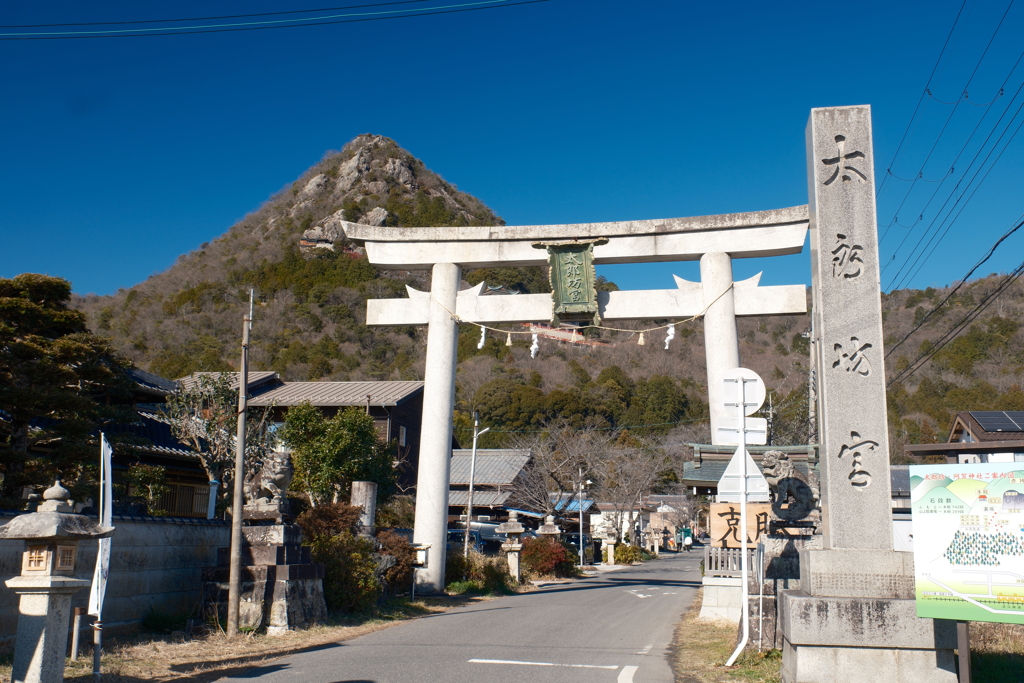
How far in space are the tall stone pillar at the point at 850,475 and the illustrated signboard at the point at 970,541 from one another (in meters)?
0.60

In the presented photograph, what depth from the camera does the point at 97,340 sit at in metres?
14.2

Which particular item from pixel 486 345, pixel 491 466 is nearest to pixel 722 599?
pixel 491 466

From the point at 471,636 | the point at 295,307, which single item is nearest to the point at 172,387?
the point at 471,636

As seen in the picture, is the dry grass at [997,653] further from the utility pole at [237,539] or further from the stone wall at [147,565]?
the stone wall at [147,565]

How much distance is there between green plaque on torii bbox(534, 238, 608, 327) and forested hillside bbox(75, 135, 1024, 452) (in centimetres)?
1991

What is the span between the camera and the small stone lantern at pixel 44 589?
578 centimetres

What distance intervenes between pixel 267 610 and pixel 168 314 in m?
60.3

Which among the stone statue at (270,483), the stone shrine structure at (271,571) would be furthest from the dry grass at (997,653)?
the stone statue at (270,483)

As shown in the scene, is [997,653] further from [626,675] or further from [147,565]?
[147,565]

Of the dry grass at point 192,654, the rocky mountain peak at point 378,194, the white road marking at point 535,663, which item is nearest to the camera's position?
the dry grass at point 192,654

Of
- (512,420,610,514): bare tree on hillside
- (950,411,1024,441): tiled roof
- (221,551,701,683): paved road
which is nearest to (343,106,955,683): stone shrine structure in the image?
(221,551,701,683): paved road

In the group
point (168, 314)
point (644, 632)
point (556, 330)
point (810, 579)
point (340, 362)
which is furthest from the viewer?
point (168, 314)

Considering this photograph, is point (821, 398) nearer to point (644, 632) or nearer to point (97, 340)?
point (644, 632)

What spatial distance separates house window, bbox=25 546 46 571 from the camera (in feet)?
19.6
